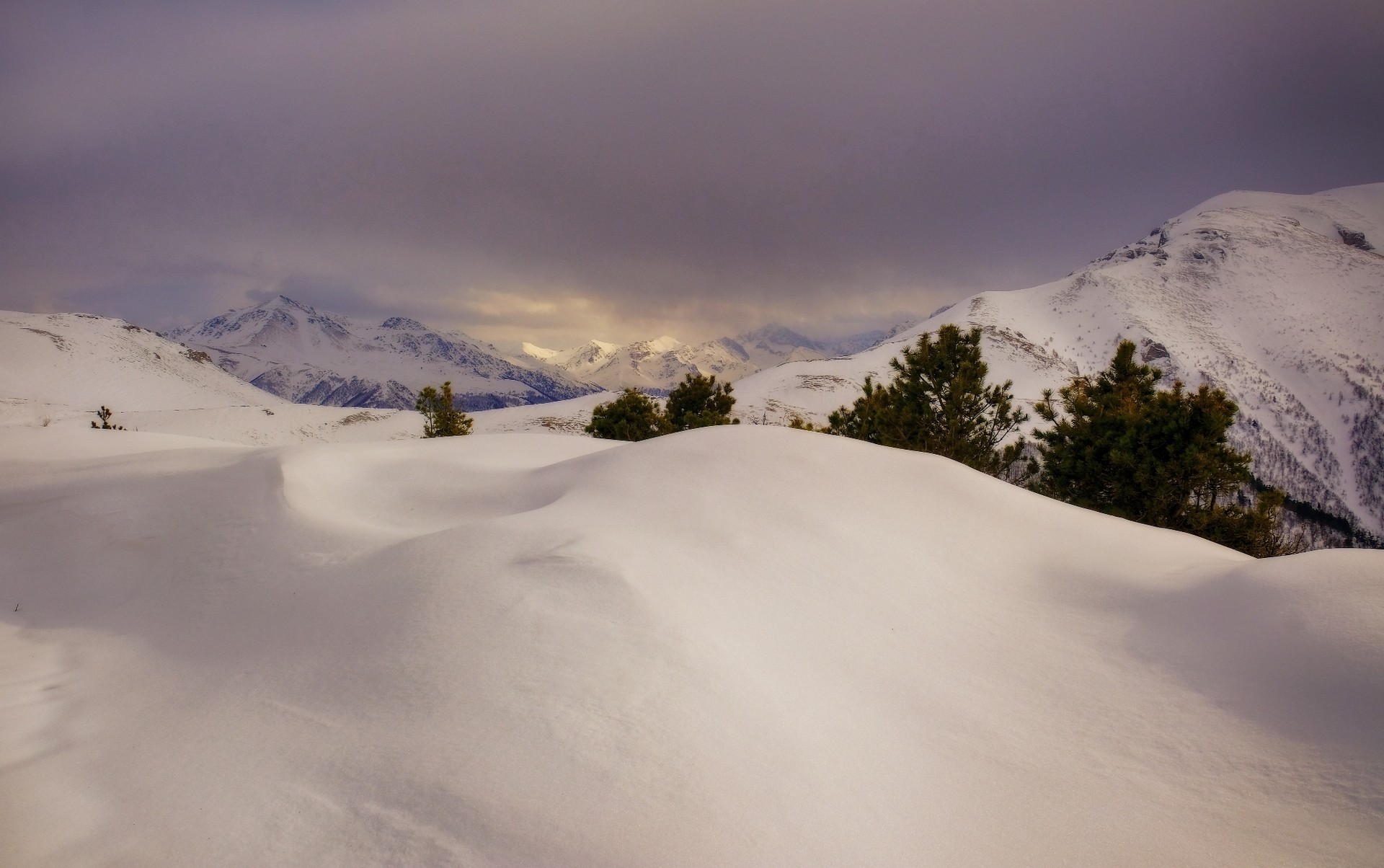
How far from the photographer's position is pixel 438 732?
158 inches

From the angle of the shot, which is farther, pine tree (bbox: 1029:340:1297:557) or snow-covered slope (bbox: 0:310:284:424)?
snow-covered slope (bbox: 0:310:284:424)

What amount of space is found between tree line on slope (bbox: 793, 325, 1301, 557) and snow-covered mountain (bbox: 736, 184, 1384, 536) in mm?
67627

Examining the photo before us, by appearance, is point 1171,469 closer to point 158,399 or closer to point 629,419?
point 629,419

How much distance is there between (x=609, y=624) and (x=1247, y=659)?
17.3 feet

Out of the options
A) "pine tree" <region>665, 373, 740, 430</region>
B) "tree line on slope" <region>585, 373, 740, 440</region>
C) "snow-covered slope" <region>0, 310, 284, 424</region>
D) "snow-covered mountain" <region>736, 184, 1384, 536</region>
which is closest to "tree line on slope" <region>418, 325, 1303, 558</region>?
"pine tree" <region>665, 373, 740, 430</region>

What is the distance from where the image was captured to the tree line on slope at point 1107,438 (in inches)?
630

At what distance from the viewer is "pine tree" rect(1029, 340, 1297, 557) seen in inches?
626

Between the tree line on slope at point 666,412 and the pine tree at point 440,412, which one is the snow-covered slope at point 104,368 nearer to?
the pine tree at point 440,412

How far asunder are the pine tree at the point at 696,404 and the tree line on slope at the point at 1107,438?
27.3 ft

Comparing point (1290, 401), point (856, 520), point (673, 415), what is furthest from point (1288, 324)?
point (856, 520)

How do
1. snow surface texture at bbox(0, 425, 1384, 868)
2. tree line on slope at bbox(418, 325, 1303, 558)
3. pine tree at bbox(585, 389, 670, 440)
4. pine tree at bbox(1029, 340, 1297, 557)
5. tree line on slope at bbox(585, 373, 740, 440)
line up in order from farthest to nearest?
tree line on slope at bbox(585, 373, 740, 440), pine tree at bbox(585, 389, 670, 440), tree line on slope at bbox(418, 325, 1303, 558), pine tree at bbox(1029, 340, 1297, 557), snow surface texture at bbox(0, 425, 1384, 868)

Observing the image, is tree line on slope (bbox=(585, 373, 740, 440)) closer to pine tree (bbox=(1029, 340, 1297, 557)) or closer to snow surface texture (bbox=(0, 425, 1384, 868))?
pine tree (bbox=(1029, 340, 1297, 557))

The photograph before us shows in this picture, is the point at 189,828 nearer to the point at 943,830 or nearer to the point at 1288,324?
the point at 943,830

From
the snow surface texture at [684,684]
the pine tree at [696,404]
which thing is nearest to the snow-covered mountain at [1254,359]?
the pine tree at [696,404]
